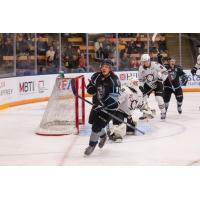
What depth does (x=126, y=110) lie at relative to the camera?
5363 mm

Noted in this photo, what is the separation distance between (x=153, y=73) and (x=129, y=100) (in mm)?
1141

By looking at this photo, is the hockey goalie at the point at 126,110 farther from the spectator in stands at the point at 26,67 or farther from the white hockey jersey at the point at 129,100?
the spectator in stands at the point at 26,67

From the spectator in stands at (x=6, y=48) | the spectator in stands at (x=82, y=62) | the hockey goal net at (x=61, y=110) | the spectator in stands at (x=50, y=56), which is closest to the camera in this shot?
the hockey goal net at (x=61, y=110)

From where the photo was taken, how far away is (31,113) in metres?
7.30

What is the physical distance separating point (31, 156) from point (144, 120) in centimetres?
230

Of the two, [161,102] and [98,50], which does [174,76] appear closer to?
[161,102]

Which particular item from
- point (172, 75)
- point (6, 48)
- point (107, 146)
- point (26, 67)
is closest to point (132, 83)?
point (107, 146)

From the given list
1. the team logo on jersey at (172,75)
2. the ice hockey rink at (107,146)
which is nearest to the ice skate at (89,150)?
the ice hockey rink at (107,146)

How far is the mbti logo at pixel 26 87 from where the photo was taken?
8.45 meters

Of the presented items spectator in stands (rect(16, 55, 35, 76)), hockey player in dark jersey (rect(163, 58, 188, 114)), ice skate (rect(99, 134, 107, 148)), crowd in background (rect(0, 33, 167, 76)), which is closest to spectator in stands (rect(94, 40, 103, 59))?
crowd in background (rect(0, 33, 167, 76))

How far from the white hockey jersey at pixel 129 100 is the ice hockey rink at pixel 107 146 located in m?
0.30
